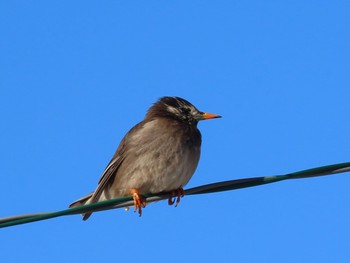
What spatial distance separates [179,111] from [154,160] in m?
1.38

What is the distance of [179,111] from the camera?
1002 centimetres

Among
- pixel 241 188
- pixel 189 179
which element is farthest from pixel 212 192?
pixel 189 179

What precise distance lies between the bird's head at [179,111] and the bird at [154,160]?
Answer: 0.01 metres

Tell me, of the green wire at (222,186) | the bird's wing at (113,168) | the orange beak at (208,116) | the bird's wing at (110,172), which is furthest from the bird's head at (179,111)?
the green wire at (222,186)

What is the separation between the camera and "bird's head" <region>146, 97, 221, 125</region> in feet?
32.5

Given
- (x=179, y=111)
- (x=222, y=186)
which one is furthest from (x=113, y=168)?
(x=222, y=186)

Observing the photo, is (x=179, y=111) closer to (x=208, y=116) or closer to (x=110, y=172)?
(x=208, y=116)

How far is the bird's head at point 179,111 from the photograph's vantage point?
32.5ft

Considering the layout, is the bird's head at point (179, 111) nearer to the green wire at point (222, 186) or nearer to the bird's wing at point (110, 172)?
the bird's wing at point (110, 172)

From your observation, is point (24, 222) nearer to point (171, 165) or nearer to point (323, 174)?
point (323, 174)

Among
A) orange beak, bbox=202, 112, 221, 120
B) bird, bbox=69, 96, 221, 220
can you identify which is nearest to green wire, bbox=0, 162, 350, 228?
bird, bbox=69, 96, 221, 220

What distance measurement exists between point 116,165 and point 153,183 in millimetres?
793

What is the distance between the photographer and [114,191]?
30.6ft

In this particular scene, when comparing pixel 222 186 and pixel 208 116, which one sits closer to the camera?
pixel 222 186
